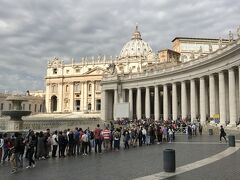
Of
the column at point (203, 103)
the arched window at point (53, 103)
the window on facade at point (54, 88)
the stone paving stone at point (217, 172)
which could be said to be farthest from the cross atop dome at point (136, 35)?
the stone paving stone at point (217, 172)

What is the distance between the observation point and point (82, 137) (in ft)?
67.0

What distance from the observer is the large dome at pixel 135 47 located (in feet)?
527

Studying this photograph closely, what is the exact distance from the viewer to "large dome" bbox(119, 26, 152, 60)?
161 m

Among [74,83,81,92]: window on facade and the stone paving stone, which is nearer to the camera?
the stone paving stone

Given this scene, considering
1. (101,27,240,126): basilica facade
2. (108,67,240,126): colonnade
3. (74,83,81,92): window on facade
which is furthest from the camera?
(74,83,81,92): window on facade

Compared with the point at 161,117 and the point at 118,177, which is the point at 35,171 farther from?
the point at 161,117

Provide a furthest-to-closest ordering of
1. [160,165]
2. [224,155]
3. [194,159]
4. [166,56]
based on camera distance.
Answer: [166,56] → [224,155] → [194,159] → [160,165]

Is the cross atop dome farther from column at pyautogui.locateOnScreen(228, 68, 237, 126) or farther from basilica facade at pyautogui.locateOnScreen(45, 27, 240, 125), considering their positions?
column at pyautogui.locateOnScreen(228, 68, 237, 126)

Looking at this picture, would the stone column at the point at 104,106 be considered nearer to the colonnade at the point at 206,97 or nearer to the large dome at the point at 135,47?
the colonnade at the point at 206,97

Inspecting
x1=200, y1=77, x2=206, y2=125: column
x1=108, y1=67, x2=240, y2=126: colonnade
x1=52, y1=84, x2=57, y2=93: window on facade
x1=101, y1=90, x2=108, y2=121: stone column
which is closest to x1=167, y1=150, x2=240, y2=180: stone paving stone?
x1=108, y1=67, x2=240, y2=126: colonnade

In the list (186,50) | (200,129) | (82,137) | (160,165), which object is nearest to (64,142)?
(82,137)

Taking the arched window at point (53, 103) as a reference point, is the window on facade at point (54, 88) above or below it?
above

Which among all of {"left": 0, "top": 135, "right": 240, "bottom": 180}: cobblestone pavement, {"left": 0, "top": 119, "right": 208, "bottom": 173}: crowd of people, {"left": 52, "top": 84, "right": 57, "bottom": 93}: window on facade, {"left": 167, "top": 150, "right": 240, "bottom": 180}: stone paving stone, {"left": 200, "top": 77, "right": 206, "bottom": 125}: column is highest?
{"left": 52, "top": 84, "right": 57, "bottom": 93}: window on facade

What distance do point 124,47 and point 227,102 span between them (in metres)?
133
